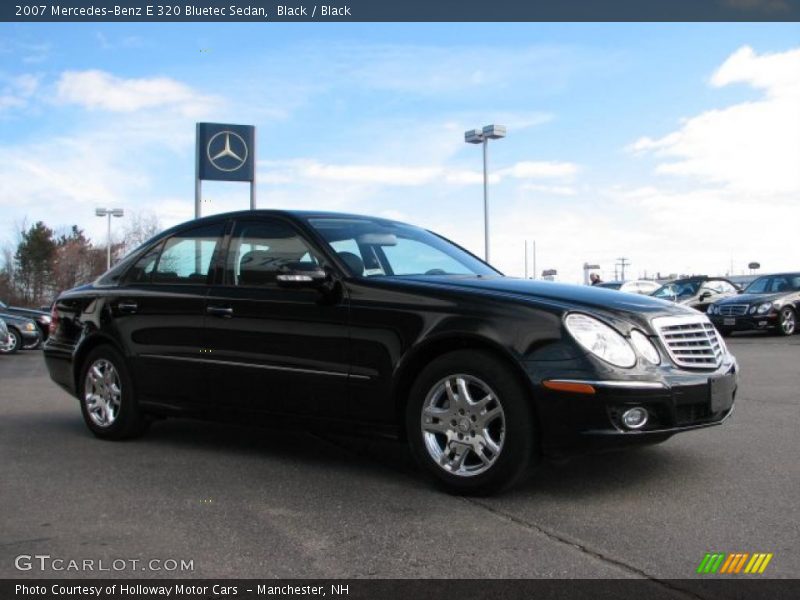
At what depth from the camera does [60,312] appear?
695 cm

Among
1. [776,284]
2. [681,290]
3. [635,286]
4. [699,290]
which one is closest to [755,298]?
[776,284]

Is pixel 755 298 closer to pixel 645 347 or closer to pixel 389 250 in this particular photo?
pixel 389 250

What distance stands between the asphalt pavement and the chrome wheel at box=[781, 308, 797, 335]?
543 inches

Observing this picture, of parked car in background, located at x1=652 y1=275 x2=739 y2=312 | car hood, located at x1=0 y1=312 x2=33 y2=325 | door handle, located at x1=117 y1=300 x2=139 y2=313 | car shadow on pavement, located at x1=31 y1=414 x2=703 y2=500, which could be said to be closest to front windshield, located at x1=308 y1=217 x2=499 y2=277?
car shadow on pavement, located at x1=31 y1=414 x2=703 y2=500

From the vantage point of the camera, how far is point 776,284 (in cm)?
2033

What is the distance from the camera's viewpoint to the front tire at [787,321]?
1912cm

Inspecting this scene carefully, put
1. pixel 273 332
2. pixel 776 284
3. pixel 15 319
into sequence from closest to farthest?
1. pixel 273 332
2. pixel 15 319
3. pixel 776 284

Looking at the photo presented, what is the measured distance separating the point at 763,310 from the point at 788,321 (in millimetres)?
661

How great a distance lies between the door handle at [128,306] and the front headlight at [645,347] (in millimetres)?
3528

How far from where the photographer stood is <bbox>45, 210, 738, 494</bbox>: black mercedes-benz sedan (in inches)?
170

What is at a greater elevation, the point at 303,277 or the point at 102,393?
the point at 303,277

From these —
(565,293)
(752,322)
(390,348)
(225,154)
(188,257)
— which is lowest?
(752,322)

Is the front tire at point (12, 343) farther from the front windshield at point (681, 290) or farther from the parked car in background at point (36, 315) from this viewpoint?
the front windshield at point (681, 290)

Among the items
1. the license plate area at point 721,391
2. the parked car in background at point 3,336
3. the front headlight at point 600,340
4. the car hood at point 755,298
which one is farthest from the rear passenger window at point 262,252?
the car hood at point 755,298
